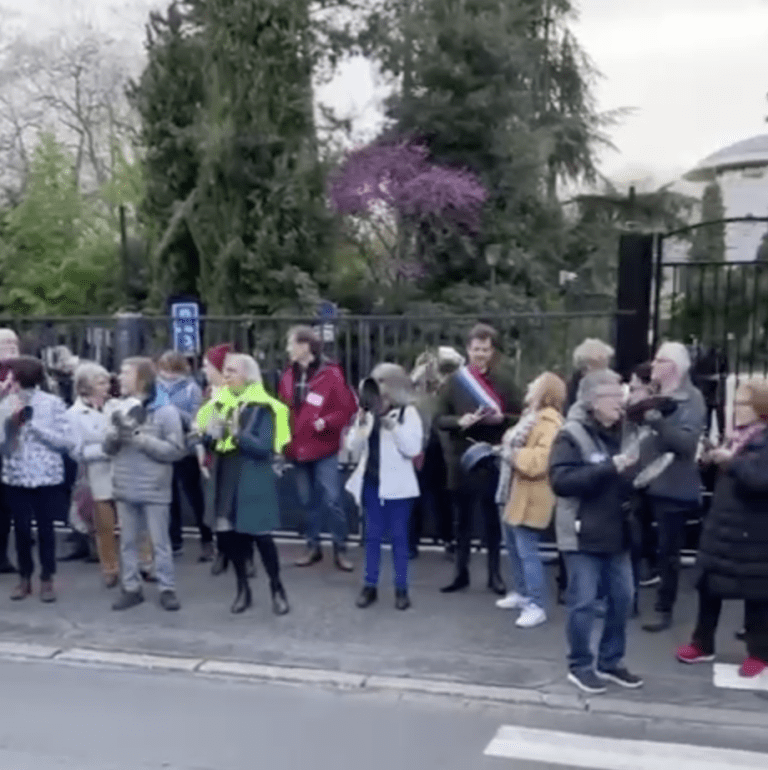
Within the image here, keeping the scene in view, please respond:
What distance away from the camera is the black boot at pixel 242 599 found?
7195 mm

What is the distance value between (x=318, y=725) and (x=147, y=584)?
9.19ft

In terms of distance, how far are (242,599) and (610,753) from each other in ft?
9.85

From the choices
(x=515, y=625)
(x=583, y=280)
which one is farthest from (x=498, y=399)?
(x=583, y=280)

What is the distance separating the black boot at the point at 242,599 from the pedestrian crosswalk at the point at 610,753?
2448 millimetres

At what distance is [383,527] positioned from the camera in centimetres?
732

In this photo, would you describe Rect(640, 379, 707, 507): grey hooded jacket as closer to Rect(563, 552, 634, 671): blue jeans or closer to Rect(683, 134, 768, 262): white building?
Rect(563, 552, 634, 671): blue jeans

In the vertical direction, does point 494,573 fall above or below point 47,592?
above

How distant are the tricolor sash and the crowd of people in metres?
0.01

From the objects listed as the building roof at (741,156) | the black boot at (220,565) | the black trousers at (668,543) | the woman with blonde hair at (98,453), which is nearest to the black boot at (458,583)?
the black trousers at (668,543)

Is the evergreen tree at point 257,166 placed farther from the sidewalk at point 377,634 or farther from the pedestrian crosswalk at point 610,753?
the pedestrian crosswalk at point 610,753

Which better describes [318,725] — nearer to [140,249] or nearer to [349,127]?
[349,127]

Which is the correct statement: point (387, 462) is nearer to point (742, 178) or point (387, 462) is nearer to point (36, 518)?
point (36, 518)

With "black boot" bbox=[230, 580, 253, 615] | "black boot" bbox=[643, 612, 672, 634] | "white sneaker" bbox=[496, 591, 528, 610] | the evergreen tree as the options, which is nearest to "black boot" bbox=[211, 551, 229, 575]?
"black boot" bbox=[230, 580, 253, 615]

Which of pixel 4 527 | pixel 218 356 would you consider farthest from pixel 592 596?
pixel 4 527
